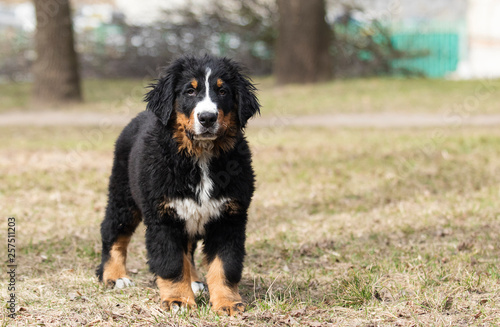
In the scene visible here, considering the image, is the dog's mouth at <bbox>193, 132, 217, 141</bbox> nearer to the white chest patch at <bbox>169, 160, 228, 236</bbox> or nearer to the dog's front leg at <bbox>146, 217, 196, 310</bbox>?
the white chest patch at <bbox>169, 160, 228, 236</bbox>

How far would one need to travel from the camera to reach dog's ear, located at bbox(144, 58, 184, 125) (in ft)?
13.6

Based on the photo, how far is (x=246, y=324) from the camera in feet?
12.4

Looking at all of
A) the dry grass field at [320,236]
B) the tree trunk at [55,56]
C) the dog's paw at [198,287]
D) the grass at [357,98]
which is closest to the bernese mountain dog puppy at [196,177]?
the dry grass field at [320,236]

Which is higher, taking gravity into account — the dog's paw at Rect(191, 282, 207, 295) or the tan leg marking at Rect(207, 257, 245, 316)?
the tan leg marking at Rect(207, 257, 245, 316)

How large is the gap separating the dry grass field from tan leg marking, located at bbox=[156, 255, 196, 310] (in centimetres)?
8

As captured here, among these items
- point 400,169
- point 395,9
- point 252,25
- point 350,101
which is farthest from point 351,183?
point 252,25

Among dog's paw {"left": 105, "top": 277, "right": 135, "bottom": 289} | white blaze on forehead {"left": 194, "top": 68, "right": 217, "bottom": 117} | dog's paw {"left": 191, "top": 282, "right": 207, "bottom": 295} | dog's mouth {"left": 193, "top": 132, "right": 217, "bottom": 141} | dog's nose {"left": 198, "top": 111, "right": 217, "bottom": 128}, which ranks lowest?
dog's paw {"left": 191, "top": 282, "right": 207, "bottom": 295}

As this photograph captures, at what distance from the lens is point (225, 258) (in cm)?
409

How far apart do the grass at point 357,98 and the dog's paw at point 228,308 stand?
10830 millimetres

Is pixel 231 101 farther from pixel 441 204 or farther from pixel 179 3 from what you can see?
pixel 179 3

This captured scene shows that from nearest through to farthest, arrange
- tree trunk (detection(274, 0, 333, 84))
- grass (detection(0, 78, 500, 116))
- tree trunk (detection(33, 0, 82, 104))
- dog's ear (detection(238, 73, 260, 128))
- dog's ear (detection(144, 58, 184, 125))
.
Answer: dog's ear (detection(144, 58, 184, 125)) < dog's ear (detection(238, 73, 260, 128)) < grass (detection(0, 78, 500, 116)) < tree trunk (detection(33, 0, 82, 104)) < tree trunk (detection(274, 0, 333, 84))

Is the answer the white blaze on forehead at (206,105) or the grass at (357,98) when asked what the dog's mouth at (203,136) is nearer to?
the white blaze on forehead at (206,105)

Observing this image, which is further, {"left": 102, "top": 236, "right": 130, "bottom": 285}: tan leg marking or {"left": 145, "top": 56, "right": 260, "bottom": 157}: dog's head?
{"left": 102, "top": 236, "right": 130, "bottom": 285}: tan leg marking

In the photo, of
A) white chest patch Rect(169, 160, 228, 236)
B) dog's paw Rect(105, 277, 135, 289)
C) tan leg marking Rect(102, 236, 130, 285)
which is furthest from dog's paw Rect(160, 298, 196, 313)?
tan leg marking Rect(102, 236, 130, 285)
